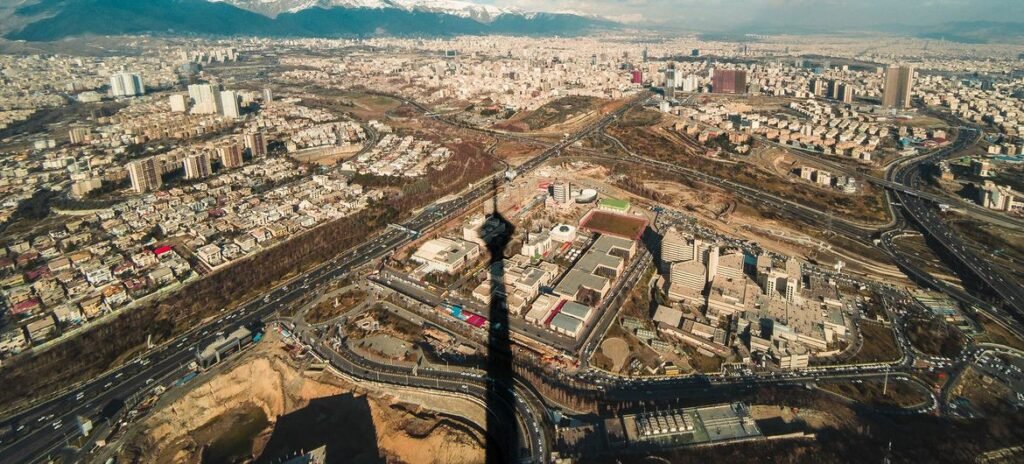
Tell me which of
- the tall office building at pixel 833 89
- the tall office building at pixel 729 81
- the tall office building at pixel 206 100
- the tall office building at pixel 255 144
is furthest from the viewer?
the tall office building at pixel 729 81

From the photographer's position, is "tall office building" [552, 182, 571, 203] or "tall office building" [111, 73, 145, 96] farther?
"tall office building" [111, 73, 145, 96]

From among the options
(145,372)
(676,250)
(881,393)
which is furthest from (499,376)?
(881,393)

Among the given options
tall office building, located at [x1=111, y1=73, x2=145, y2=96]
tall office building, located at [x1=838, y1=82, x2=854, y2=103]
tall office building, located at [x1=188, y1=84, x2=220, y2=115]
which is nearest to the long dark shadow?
tall office building, located at [x1=188, y1=84, x2=220, y2=115]

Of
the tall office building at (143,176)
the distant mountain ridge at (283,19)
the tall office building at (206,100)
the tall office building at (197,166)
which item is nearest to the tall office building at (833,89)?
the tall office building at (197,166)

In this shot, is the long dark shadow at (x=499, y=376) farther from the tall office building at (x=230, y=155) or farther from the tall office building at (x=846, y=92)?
the tall office building at (x=846, y=92)

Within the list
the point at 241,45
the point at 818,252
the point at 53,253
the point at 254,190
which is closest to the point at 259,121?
the point at 254,190

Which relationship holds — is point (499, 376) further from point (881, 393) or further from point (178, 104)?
point (178, 104)

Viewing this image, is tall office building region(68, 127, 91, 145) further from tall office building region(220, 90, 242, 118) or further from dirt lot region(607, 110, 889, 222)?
dirt lot region(607, 110, 889, 222)
